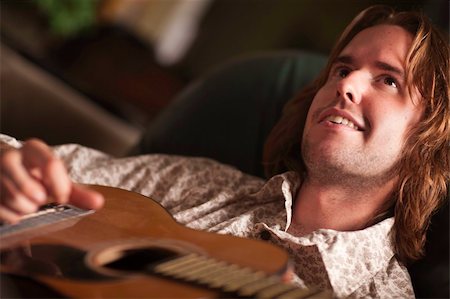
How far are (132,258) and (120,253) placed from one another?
0.06 ft

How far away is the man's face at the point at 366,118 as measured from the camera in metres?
1.16

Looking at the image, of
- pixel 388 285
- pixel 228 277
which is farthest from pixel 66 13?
pixel 228 277

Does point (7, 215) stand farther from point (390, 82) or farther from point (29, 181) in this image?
point (390, 82)

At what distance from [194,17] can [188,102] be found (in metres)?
1.23

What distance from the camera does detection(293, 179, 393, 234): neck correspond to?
120cm

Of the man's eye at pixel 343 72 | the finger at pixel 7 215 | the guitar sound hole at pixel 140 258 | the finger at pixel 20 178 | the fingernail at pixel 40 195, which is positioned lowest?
the guitar sound hole at pixel 140 258

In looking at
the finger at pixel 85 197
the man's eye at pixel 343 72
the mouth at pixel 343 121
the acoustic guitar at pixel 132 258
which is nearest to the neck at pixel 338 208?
the mouth at pixel 343 121

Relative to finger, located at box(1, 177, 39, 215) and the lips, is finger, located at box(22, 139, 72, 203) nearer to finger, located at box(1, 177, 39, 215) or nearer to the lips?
finger, located at box(1, 177, 39, 215)

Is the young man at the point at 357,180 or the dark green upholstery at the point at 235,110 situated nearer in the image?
the young man at the point at 357,180

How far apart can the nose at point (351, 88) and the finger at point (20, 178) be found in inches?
22.9

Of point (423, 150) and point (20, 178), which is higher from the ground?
point (423, 150)

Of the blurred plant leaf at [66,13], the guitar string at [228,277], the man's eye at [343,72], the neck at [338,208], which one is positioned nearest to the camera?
the guitar string at [228,277]

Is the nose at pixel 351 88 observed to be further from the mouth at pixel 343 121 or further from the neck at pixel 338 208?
the neck at pixel 338 208

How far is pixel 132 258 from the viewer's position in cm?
86
